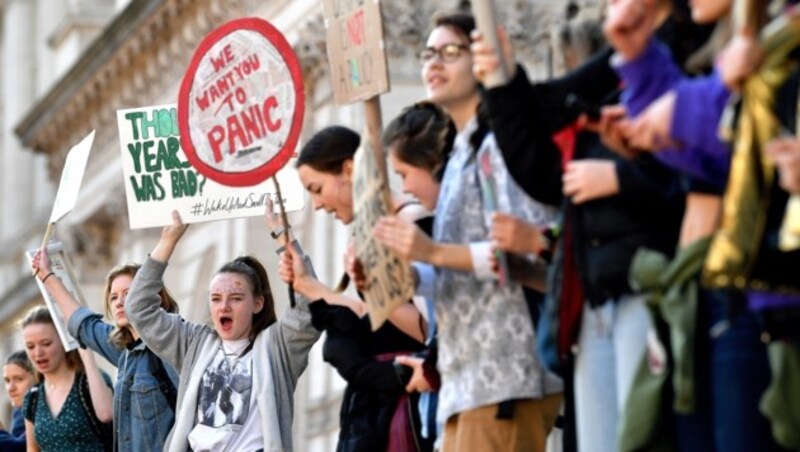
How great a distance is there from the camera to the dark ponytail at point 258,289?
10.2m

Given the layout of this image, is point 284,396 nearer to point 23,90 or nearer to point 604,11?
point 604,11

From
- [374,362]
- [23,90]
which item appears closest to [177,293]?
[23,90]

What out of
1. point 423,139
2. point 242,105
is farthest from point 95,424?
point 423,139

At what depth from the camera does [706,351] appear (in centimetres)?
691

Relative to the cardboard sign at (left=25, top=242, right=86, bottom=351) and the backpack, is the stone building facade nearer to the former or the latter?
the cardboard sign at (left=25, top=242, right=86, bottom=351)

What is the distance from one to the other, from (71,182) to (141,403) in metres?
1.19

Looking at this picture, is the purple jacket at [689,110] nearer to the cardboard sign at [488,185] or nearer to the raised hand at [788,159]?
the raised hand at [788,159]

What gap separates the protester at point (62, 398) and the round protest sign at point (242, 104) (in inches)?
75.6

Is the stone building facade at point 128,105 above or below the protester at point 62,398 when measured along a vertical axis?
above

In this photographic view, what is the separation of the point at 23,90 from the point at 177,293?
14970 millimetres

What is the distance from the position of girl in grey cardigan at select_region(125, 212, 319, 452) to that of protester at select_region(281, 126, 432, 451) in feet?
2.04

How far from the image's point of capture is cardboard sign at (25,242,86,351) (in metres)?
11.5

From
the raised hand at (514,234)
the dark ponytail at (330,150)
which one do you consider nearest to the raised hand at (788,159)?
the raised hand at (514,234)

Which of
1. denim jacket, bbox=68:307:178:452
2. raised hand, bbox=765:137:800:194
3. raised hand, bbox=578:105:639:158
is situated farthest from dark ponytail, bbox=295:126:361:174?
raised hand, bbox=765:137:800:194
